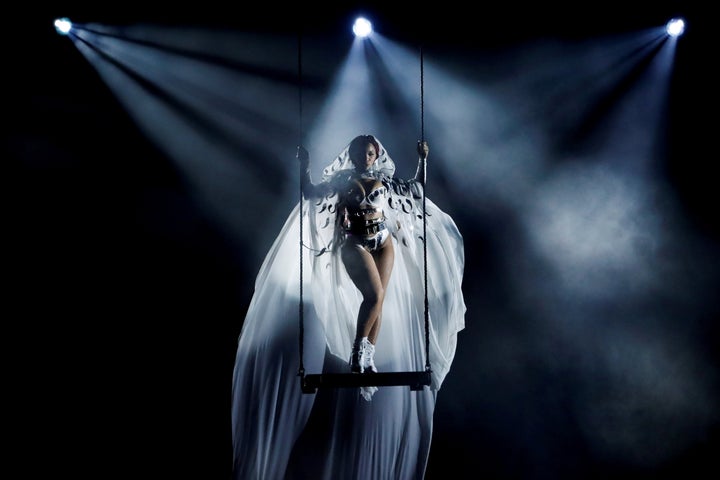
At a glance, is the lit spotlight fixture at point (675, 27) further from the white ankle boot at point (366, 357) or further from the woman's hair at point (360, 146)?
the white ankle boot at point (366, 357)

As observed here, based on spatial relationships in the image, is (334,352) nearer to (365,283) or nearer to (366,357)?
(366,357)

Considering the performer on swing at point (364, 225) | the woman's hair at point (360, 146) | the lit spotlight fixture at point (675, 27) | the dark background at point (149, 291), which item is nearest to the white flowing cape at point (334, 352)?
the performer on swing at point (364, 225)

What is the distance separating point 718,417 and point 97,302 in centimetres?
409

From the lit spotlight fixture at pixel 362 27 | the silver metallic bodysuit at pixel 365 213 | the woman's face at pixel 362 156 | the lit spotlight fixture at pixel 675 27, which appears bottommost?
the silver metallic bodysuit at pixel 365 213

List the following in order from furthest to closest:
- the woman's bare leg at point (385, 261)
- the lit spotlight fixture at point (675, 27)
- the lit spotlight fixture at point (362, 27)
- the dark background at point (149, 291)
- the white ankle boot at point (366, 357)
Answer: the lit spotlight fixture at point (675, 27) → the lit spotlight fixture at point (362, 27) → the dark background at point (149, 291) → the woman's bare leg at point (385, 261) → the white ankle boot at point (366, 357)

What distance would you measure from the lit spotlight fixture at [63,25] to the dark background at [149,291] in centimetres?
5

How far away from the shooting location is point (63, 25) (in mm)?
4605

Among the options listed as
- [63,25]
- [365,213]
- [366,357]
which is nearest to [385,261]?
[365,213]

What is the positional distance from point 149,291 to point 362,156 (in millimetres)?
1707

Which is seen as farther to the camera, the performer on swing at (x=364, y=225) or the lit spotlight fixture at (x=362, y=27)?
the lit spotlight fixture at (x=362, y=27)

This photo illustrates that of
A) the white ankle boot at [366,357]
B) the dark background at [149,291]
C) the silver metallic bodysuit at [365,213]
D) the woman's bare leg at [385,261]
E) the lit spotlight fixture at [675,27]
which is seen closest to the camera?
the white ankle boot at [366,357]

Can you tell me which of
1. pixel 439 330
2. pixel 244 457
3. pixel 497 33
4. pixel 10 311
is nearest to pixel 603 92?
pixel 497 33

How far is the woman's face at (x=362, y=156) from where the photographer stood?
12.9 ft

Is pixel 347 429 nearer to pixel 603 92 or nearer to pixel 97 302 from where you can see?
pixel 97 302
